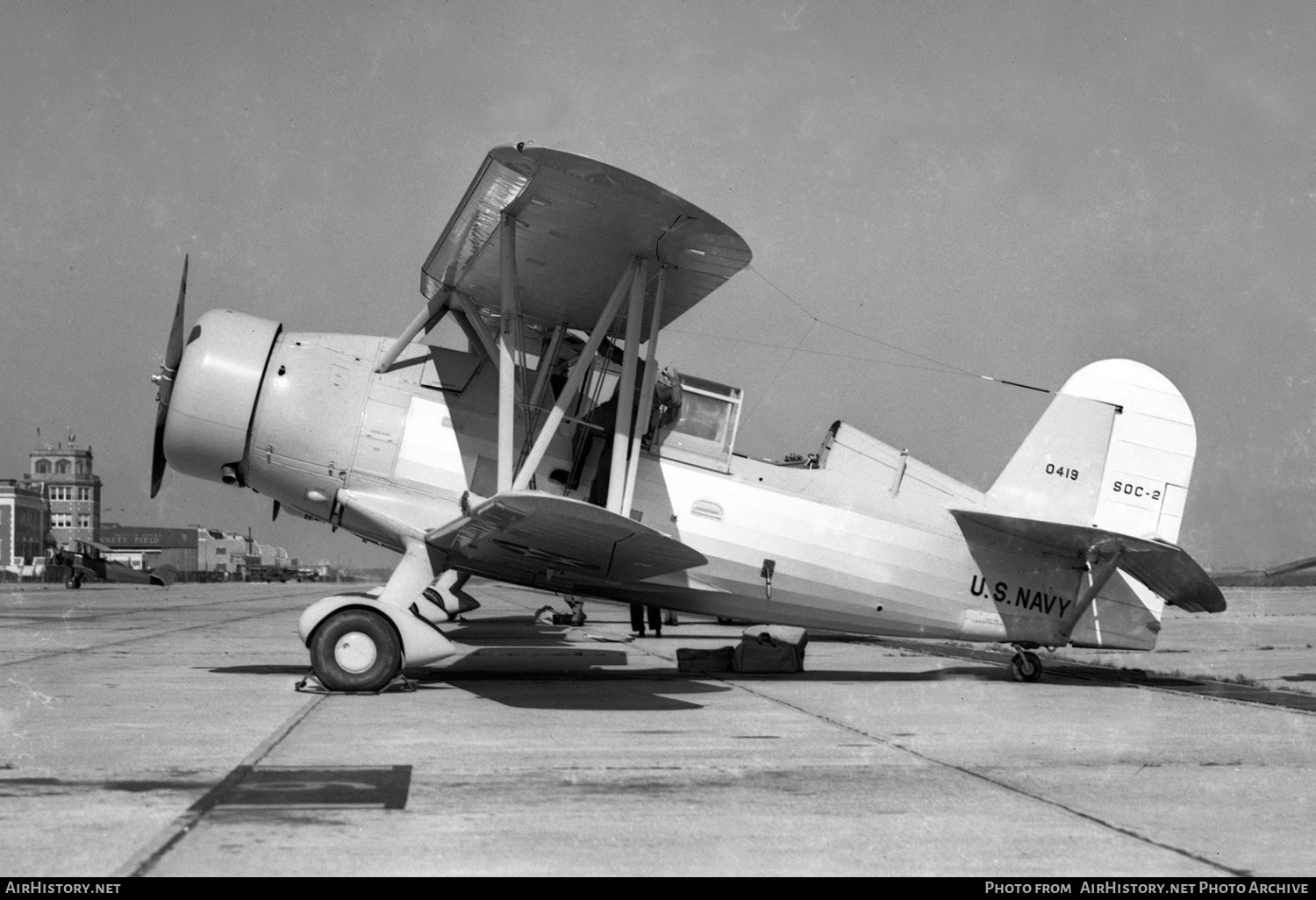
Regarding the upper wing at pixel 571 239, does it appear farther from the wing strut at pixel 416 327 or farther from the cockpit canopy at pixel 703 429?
the cockpit canopy at pixel 703 429

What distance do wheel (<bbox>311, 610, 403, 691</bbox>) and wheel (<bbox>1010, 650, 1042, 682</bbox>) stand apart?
6.13m

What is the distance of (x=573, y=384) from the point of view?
9445 mm

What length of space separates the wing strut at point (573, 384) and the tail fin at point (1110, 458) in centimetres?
441

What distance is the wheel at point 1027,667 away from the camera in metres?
11.5

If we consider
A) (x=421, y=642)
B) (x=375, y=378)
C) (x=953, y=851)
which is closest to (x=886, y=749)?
(x=953, y=851)

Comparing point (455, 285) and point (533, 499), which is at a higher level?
point (455, 285)

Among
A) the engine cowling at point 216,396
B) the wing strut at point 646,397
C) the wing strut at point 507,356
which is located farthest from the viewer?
the engine cowling at point 216,396

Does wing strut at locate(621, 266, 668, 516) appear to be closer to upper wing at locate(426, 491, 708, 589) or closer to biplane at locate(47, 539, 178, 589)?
upper wing at locate(426, 491, 708, 589)

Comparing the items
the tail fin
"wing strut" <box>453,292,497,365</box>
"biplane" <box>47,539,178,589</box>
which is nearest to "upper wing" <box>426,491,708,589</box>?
"wing strut" <box>453,292,497,365</box>

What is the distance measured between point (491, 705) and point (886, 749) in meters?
3.19

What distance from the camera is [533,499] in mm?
7859

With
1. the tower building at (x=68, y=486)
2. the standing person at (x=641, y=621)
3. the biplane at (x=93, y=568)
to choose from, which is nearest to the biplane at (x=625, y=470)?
the standing person at (x=641, y=621)

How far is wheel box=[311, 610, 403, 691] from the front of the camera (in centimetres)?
905
